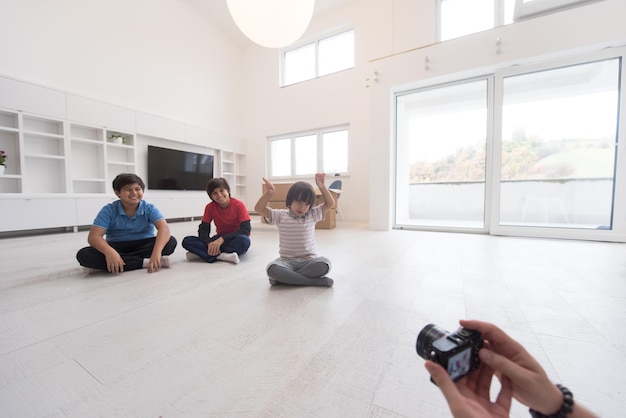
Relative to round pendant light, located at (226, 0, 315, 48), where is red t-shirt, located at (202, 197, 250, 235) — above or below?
below

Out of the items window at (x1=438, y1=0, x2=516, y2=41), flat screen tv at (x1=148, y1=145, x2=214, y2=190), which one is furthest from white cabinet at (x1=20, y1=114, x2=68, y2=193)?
window at (x1=438, y1=0, x2=516, y2=41)

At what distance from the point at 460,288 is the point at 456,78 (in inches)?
116

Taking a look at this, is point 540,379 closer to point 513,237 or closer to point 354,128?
point 513,237

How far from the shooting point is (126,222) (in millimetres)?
1713

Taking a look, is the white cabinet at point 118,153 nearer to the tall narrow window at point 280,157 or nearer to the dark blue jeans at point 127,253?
the tall narrow window at point 280,157

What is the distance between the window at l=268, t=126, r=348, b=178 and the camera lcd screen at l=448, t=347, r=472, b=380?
4.89 m

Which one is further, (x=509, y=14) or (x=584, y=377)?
(x=509, y=14)

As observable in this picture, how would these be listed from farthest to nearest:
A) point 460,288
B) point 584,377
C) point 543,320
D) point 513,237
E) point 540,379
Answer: point 513,237, point 460,288, point 543,320, point 584,377, point 540,379

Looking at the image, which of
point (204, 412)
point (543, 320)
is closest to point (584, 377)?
point (543, 320)

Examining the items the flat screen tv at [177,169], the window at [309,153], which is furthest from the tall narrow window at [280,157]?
the flat screen tv at [177,169]

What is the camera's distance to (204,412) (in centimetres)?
55

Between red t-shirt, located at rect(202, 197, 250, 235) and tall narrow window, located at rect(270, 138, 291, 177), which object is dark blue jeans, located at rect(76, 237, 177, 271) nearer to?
red t-shirt, located at rect(202, 197, 250, 235)

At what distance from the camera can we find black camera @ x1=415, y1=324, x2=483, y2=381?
321 mm

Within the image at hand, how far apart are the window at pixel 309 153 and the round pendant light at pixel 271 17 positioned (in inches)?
100
